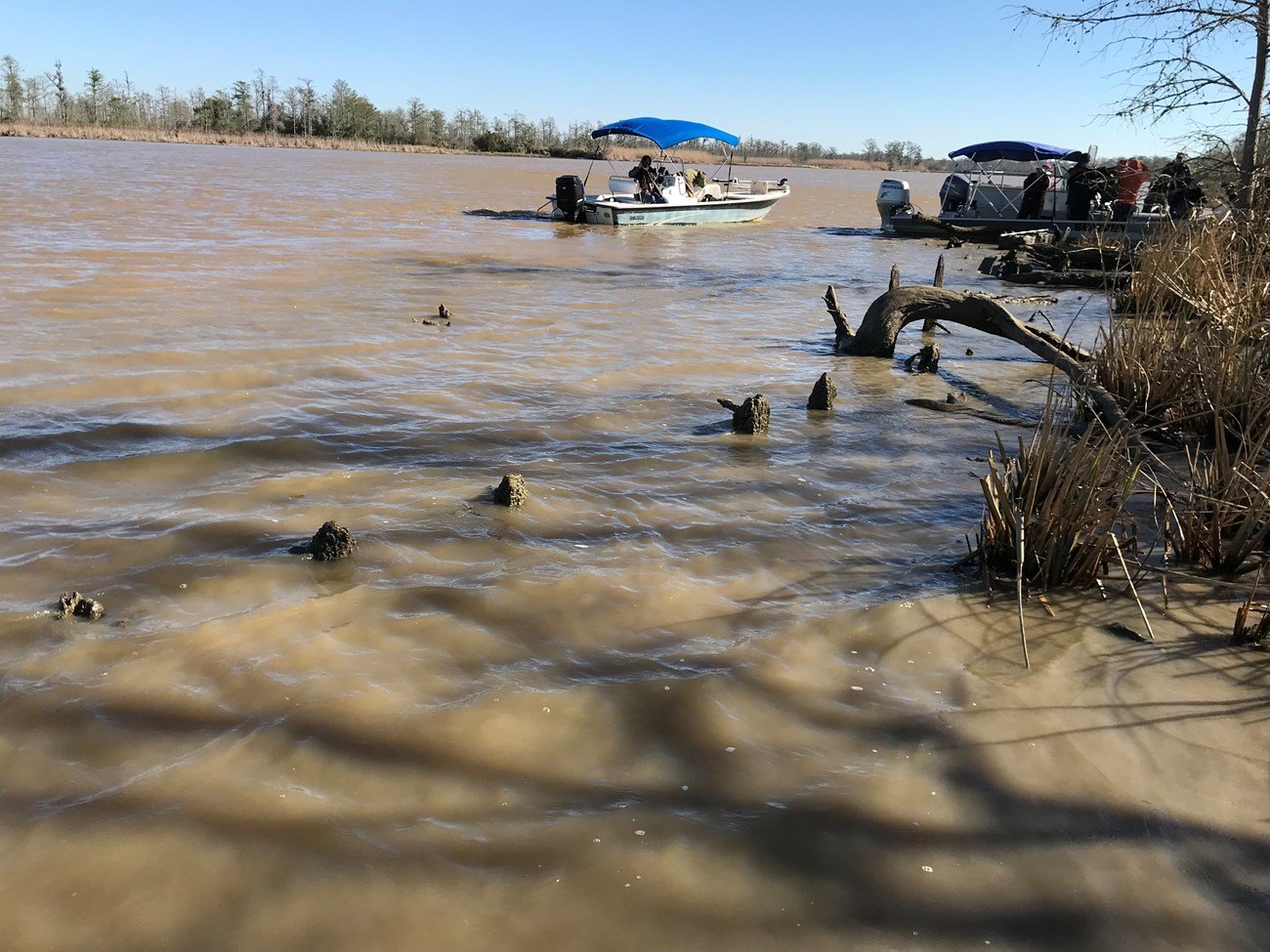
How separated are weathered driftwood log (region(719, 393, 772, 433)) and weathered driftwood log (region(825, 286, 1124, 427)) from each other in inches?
77.1

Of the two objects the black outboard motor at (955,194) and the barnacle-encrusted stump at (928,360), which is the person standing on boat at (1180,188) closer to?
the black outboard motor at (955,194)

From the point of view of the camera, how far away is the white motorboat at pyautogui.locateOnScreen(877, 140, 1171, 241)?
21.4 meters

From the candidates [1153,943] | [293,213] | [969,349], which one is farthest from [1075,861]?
[293,213]

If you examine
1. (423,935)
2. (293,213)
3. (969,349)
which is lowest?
(423,935)

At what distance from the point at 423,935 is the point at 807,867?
3.28 ft

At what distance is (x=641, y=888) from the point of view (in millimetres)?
2359

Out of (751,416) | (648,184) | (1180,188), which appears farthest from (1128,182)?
(751,416)

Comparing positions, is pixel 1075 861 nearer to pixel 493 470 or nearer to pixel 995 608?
pixel 995 608

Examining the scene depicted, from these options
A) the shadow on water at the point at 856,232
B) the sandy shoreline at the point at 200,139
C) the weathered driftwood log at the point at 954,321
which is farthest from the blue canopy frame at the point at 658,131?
the sandy shoreline at the point at 200,139

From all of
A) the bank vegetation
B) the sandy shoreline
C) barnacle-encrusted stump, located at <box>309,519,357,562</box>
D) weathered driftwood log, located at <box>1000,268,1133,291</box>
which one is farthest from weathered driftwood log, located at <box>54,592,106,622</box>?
the sandy shoreline

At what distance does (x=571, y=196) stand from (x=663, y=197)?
2435 millimetres

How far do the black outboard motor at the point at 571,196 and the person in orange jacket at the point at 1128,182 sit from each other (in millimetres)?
12434

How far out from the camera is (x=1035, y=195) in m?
22.2

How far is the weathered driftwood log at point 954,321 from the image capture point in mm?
6970
